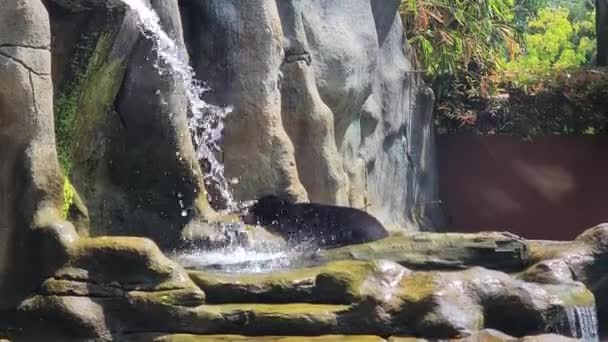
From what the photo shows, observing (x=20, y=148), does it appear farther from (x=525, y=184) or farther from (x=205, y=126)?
(x=525, y=184)

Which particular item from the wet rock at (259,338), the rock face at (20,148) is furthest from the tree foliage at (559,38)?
the wet rock at (259,338)

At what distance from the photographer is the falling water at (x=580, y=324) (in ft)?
19.7

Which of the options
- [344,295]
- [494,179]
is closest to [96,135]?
[344,295]

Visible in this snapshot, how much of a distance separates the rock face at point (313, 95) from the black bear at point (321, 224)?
846mm

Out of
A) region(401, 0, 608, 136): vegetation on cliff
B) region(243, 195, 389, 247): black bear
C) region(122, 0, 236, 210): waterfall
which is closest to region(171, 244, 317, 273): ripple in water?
region(243, 195, 389, 247): black bear

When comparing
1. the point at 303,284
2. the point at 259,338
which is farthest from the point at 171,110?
the point at 259,338

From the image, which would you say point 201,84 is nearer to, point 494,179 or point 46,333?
point 46,333

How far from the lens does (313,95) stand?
34.2 feet

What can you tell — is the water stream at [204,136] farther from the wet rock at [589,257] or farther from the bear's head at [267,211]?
the wet rock at [589,257]

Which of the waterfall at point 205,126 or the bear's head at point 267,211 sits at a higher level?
the waterfall at point 205,126

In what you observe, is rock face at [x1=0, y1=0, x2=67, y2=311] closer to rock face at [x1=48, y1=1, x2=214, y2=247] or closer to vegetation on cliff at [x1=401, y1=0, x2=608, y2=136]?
rock face at [x1=48, y1=1, x2=214, y2=247]

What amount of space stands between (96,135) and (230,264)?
130 cm

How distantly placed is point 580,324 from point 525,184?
9.97 metres

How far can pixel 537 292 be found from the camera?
598 centimetres
